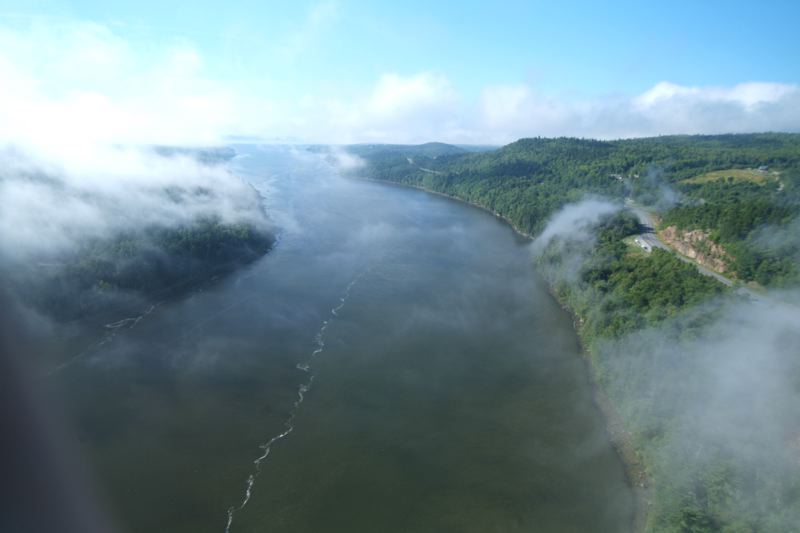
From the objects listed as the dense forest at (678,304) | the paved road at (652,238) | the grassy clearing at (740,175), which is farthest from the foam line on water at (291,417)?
the grassy clearing at (740,175)

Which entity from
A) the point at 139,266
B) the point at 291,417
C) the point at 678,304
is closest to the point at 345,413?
the point at 291,417

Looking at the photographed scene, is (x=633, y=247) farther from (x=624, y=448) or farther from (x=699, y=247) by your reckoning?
(x=624, y=448)

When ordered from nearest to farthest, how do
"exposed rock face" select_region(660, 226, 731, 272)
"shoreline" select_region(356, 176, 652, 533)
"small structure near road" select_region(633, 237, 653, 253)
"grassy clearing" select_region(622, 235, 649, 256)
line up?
"shoreline" select_region(356, 176, 652, 533) < "exposed rock face" select_region(660, 226, 731, 272) < "grassy clearing" select_region(622, 235, 649, 256) < "small structure near road" select_region(633, 237, 653, 253)

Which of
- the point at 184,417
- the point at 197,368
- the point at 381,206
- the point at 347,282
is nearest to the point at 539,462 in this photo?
the point at 184,417

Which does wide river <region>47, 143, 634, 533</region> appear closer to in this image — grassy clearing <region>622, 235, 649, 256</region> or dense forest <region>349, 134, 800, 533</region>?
dense forest <region>349, 134, 800, 533</region>

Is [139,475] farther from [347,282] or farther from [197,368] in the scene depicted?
[347,282]

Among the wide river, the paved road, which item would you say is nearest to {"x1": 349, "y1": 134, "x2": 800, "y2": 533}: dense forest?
the paved road

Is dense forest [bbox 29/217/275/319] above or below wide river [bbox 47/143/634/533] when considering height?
above
